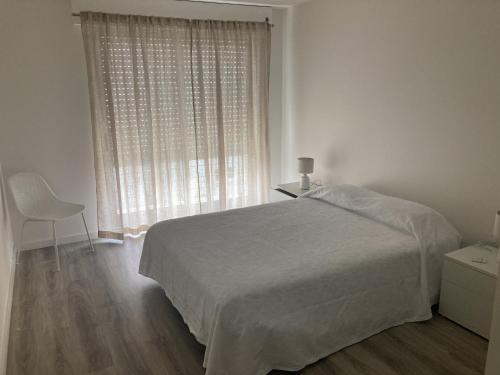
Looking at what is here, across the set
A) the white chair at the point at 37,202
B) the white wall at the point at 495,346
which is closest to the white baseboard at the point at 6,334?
the white chair at the point at 37,202

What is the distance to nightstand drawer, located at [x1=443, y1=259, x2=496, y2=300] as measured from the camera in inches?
94.1

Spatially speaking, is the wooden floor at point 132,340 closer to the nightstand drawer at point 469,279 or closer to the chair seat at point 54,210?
the nightstand drawer at point 469,279

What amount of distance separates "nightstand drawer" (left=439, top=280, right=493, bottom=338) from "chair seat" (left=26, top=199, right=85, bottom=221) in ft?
9.97

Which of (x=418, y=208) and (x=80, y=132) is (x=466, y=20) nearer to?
(x=418, y=208)

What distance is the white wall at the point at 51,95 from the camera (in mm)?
3588

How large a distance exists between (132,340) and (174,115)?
2.40m

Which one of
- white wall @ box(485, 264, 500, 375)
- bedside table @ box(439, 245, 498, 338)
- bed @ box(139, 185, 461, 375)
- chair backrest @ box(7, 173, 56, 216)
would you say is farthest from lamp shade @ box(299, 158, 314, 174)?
white wall @ box(485, 264, 500, 375)

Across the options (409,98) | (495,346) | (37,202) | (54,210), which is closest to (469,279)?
(495,346)

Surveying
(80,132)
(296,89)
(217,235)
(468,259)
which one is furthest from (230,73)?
(468,259)

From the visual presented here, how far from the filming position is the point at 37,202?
12.2 ft

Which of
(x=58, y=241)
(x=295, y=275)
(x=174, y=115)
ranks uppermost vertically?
(x=174, y=115)

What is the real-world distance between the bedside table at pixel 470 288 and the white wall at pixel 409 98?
41 cm

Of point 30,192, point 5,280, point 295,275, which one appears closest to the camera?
point 295,275

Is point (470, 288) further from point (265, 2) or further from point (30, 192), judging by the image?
point (30, 192)
